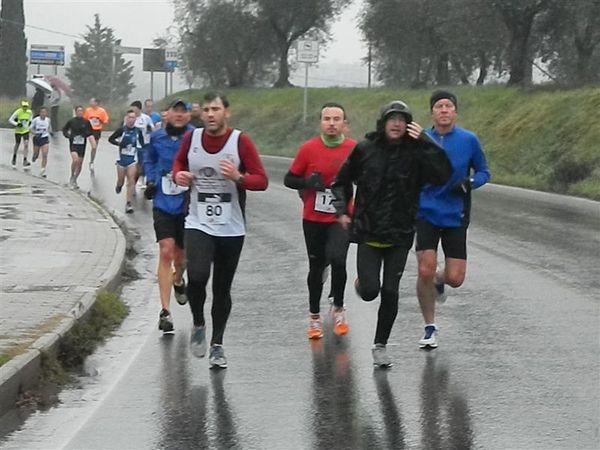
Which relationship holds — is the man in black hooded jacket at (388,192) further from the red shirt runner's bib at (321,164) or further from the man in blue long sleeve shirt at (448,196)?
the red shirt runner's bib at (321,164)

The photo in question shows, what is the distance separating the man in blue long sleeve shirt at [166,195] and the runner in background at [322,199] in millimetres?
1038

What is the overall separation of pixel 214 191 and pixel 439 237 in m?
1.81

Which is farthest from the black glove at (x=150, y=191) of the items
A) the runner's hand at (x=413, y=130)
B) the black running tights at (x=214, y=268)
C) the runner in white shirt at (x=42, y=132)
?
the runner in white shirt at (x=42, y=132)

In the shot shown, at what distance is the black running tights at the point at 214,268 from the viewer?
845cm

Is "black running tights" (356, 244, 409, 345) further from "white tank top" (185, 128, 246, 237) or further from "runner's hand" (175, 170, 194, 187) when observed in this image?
"runner's hand" (175, 170, 194, 187)

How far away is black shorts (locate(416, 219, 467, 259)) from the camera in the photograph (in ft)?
29.9

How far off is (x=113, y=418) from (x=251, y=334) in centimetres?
281

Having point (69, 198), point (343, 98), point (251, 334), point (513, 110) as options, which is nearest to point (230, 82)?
point (343, 98)

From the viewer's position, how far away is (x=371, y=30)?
1962 inches

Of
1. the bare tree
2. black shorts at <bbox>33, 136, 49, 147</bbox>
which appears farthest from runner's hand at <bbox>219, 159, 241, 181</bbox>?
the bare tree

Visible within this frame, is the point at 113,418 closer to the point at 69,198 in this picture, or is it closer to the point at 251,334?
the point at 251,334

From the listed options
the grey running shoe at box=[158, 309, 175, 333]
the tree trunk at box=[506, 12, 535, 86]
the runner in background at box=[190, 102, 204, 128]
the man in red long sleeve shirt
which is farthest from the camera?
the tree trunk at box=[506, 12, 535, 86]

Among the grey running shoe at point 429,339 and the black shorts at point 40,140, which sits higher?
the grey running shoe at point 429,339

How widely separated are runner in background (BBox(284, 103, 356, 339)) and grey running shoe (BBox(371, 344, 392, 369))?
1169 millimetres
